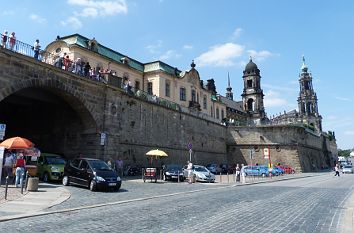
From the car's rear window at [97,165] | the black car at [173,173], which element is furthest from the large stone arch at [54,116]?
the car's rear window at [97,165]

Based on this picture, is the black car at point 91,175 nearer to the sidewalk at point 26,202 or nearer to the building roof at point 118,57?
the sidewalk at point 26,202

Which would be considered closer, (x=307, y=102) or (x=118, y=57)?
(x=118, y=57)

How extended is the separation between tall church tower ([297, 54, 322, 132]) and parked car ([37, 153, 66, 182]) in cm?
10428

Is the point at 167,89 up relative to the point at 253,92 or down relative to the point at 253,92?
down

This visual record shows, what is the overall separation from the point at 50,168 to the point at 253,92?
2971 inches

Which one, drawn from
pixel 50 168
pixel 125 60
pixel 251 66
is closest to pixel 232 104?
pixel 251 66

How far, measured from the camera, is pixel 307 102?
114 m

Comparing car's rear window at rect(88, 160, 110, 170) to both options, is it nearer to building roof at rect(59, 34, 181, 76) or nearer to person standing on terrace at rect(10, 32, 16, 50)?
person standing on terrace at rect(10, 32, 16, 50)

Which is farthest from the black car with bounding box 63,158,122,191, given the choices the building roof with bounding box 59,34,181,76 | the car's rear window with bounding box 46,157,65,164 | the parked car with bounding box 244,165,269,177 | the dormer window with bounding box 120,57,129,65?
the dormer window with bounding box 120,57,129,65

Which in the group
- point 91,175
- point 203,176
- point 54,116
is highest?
point 54,116

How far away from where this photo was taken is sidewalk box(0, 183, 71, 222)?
10055mm

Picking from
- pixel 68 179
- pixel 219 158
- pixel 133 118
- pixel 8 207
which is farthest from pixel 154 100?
pixel 8 207

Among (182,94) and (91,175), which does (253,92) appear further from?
(91,175)

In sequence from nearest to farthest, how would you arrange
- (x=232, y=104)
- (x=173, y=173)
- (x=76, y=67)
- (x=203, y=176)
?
(x=76, y=67) < (x=173, y=173) < (x=203, y=176) < (x=232, y=104)
